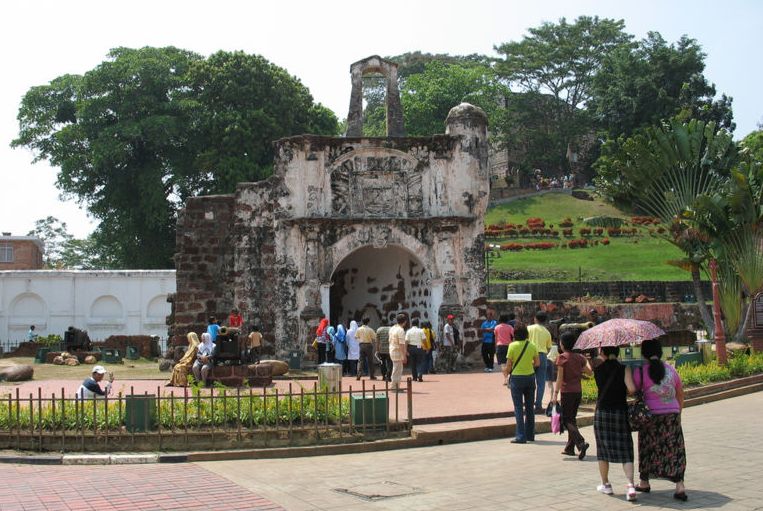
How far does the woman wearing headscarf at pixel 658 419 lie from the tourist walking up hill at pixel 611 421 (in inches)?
6.5

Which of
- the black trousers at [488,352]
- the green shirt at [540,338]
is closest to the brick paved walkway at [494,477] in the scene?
the green shirt at [540,338]

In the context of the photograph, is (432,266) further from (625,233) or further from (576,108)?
(576,108)

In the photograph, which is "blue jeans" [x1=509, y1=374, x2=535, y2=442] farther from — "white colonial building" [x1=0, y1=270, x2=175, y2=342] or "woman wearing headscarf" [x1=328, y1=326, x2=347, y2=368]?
"white colonial building" [x1=0, y1=270, x2=175, y2=342]

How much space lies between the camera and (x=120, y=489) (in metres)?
8.83

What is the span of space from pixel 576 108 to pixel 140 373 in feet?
187

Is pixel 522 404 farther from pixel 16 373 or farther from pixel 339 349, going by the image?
pixel 16 373

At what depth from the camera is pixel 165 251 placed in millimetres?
43969

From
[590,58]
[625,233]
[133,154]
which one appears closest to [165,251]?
[133,154]

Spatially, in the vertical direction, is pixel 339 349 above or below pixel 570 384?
above

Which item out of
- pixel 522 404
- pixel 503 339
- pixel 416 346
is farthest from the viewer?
pixel 416 346

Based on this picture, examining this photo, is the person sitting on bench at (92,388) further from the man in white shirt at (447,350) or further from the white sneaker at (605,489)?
the man in white shirt at (447,350)

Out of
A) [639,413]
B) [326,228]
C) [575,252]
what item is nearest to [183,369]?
[326,228]

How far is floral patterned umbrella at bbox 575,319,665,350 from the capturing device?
8.67 metres

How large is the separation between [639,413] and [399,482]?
8.67 feet
